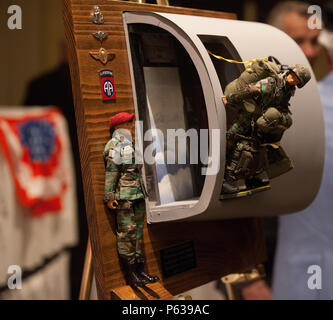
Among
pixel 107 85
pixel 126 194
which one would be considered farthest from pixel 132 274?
pixel 107 85

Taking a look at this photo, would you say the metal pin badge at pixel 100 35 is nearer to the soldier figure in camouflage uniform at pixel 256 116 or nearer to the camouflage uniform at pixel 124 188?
the camouflage uniform at pixel 124 188

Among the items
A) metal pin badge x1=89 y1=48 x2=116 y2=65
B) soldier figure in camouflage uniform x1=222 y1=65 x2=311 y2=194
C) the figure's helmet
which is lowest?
soldier figure in camouflage uniform x1=222 y1=65 x2=311 y2=194

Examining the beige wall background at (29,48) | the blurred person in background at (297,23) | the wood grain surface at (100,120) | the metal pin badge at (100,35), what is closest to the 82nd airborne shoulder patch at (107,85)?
the wood grain surface at (100,120)

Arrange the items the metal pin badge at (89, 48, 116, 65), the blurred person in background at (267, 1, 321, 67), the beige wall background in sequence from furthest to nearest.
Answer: the blurred person in background at (267, 1, 321, 67) < the beige wall background < the metal pin badge at (89, 48, 116, 65)

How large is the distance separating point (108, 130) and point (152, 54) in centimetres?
39

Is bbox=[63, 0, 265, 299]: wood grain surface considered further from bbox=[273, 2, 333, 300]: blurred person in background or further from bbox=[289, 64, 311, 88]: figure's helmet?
bbox=[273, 2, 333, 300]: blurred person in background

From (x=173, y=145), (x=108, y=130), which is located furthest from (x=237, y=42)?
(x=108, y=130)

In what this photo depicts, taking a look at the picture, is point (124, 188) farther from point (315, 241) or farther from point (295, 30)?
point (295, 30)

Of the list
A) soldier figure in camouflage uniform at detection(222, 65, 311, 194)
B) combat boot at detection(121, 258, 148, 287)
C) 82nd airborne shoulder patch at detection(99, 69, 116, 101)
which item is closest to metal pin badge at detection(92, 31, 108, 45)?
82nd airborne shoulder patch at detection(99, 69, 116, 101)

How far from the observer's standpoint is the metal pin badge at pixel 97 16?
1743mm

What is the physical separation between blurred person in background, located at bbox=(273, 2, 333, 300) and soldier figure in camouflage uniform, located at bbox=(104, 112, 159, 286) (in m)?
1.11

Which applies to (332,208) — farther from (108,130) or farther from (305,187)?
(108,130)

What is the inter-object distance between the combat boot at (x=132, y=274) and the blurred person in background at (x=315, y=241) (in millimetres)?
1146

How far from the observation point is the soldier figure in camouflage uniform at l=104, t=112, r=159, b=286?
1.70m
